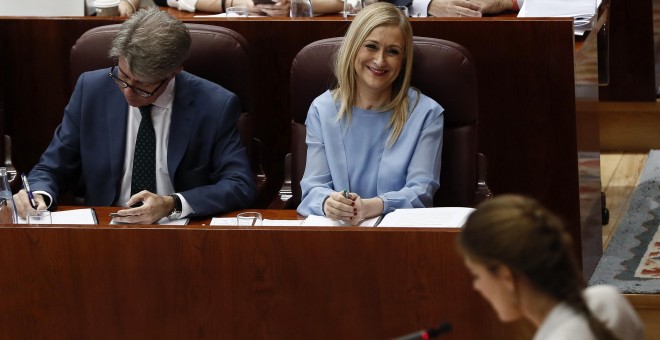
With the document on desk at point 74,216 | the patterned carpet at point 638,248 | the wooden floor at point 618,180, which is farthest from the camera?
the wooden floor at point 618,180

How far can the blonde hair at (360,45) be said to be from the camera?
336 cm

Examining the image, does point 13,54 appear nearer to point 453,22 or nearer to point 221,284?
point 453,22

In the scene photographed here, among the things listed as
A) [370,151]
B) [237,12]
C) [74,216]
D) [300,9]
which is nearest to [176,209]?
[74,216]

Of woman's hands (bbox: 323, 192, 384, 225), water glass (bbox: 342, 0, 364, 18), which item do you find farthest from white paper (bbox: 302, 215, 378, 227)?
water glass (bbox: 342, 0, 364, 18)

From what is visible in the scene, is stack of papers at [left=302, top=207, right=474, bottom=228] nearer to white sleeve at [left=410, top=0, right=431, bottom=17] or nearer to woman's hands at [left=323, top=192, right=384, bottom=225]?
woman's hands at [left=323, top=192, right=384, bottom=225]

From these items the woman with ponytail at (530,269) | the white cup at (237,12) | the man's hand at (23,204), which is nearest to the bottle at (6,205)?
the man's hand at (23,204)

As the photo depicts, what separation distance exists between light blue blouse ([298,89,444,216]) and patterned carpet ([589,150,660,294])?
92 centimetres

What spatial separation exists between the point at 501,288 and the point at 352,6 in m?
2.47

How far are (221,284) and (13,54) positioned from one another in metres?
1.63

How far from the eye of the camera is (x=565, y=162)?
3787mm

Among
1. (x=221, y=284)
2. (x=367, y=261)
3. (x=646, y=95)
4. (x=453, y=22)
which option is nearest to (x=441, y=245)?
(x=367, y=261)

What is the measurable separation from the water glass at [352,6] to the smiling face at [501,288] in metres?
2.39

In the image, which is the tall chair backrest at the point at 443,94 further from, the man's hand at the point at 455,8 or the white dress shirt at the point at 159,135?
the man's hand at the point at 455,8

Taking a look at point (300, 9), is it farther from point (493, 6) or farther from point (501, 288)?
point (501, 288)
